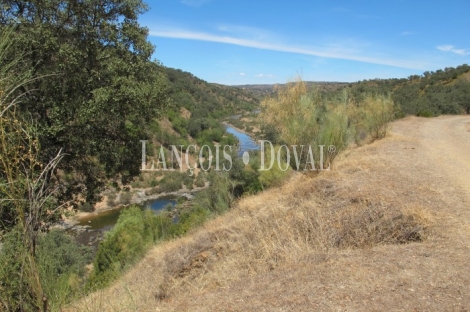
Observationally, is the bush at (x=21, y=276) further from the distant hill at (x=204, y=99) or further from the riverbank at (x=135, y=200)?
the distant hill at (x=204, y=99)

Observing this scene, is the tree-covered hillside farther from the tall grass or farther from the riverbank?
the riverbank

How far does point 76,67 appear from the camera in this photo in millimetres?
6371

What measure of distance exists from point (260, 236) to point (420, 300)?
2.79 metres

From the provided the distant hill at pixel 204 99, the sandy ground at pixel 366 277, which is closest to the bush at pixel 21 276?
the sandy ground at pixel 366 277

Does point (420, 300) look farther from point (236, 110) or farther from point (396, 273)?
point (236, 110)

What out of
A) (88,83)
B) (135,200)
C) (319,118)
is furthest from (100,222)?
(88,83)

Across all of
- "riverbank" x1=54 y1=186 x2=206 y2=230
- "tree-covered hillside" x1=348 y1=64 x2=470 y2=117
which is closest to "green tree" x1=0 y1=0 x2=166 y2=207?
"tree-covered hillside" x1=348 y1=64 x2=470 y2=117

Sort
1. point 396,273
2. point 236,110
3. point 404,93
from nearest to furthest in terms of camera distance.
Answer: point 396,273
point 404,93
point 236,110

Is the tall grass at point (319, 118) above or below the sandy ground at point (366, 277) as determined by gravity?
above

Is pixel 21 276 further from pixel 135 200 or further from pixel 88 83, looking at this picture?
pixel 135 200

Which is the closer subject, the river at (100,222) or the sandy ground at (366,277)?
the sandy ground at (366,277)

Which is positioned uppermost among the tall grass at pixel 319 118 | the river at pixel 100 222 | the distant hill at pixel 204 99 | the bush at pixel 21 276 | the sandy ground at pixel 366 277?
the distant hill at pixel 204 99

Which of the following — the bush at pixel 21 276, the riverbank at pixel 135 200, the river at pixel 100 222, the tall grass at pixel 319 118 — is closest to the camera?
the bush at pixel 21 276

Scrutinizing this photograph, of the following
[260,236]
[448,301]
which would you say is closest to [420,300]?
[448,301]
